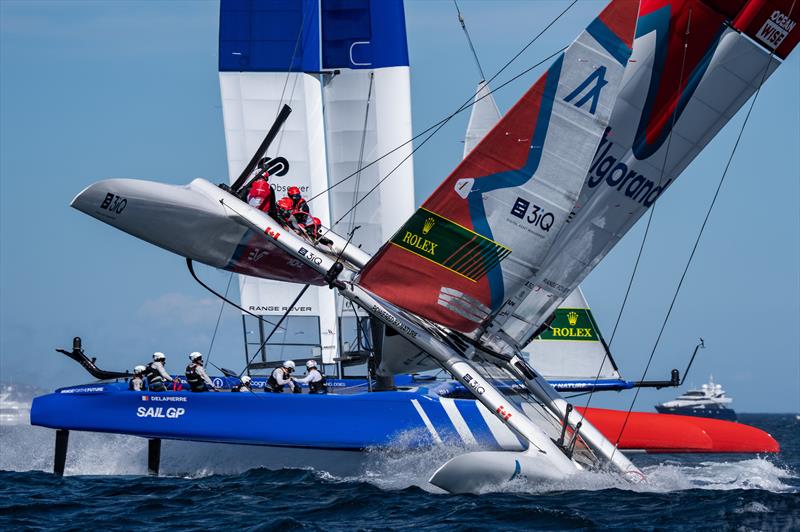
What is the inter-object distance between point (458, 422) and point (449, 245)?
1944mm

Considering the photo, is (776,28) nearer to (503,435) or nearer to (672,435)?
(503,435)

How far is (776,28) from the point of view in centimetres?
1118

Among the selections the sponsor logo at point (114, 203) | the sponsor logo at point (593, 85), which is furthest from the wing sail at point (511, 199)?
the sponsor logo at point (114, 203)

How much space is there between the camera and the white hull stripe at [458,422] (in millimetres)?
11891

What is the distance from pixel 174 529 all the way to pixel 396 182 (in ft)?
28.0

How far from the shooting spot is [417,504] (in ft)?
33.9

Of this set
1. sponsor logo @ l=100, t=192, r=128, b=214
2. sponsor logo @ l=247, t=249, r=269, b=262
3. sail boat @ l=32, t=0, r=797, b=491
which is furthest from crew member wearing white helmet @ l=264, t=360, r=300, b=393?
sponsor logo @ l=100, t=192, r=128, b=214

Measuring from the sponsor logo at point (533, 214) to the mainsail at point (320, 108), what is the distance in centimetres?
573

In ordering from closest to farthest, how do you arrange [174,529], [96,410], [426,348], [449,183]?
1. [174,529]
2. [449,183]
3. [426,348]
4. [96,410]

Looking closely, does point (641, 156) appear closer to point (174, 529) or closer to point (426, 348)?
point (426, 348)

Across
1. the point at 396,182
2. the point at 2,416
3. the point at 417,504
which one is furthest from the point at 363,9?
the point at 2,416

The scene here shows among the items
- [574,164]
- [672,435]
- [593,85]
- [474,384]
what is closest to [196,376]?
[474,384]

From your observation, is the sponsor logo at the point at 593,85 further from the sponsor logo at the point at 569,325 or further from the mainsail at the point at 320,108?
the sponsor logo at the point at 569,325

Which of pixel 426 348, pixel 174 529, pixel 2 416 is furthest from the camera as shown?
pixel 2 416
